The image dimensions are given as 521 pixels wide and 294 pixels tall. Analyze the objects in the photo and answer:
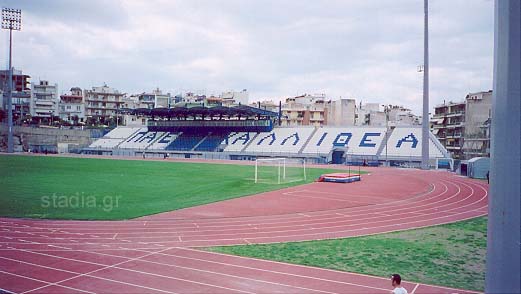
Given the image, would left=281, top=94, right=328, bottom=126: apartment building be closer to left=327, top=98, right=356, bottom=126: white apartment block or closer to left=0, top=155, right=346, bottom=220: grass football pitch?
left=327, top=98, right=356, bottom=126: white apartment block

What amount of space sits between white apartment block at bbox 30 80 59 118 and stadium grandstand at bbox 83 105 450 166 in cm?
2662

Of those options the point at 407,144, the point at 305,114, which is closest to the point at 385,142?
the point at 407,144

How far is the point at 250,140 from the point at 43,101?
5347 cm

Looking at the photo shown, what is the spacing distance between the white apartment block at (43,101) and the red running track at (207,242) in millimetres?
79844

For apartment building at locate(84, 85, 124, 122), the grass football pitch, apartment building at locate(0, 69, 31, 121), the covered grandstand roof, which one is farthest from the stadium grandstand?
apartment building at locate(84, 85, 124, 122)

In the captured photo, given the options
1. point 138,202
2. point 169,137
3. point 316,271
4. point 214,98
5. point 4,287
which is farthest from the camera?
point 214,98

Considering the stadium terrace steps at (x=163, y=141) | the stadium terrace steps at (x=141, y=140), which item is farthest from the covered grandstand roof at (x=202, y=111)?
the stadium terrace steps at (x=141, y=140)

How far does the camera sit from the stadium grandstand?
4584 cm

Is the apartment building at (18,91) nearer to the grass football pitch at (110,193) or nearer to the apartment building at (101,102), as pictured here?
the apartment building at (101,102)

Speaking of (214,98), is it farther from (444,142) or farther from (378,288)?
(378,288)

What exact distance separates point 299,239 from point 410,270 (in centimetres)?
348

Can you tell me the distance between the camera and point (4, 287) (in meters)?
7.72

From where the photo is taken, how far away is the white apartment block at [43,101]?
8569cm

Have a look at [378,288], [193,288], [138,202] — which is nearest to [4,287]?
[193,288]
